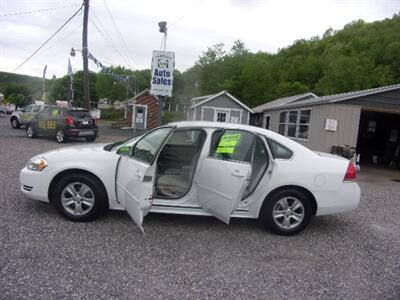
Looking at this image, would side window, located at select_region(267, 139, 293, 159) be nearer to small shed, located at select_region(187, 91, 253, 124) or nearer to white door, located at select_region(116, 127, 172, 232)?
white door, located at select_region(116, 127, 172, 232)

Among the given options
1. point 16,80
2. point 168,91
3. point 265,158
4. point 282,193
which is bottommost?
point 282,193

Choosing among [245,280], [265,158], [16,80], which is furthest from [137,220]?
[16,80]

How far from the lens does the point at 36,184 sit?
14.7 feet

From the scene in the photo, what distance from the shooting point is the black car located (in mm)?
14188

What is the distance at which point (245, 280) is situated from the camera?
334cm

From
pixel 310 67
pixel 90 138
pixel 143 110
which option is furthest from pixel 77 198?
pixel 310 67

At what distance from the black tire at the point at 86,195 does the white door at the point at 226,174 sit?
1.27 meters

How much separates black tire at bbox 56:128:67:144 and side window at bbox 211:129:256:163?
37.2ft

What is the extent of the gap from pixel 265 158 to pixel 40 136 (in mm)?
14312

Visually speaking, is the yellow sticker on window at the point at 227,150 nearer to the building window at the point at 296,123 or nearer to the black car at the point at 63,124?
the building window at the point at 296,123

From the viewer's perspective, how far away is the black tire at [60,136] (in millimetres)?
14188

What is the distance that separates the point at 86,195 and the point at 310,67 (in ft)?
144

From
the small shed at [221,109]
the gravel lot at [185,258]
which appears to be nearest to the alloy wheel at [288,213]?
the gravel lot at [185,258]

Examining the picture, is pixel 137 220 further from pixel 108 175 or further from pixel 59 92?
pixel 59 92
